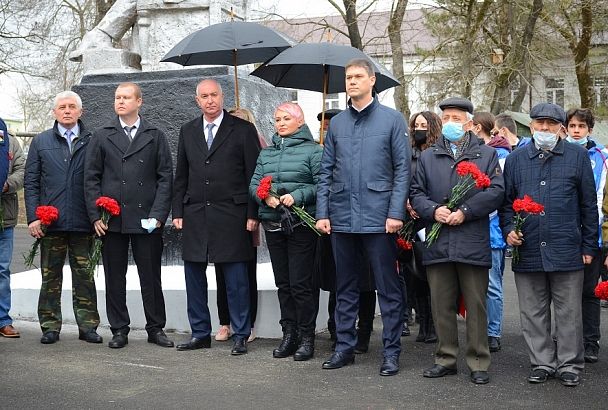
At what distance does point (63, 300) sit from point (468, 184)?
157 inches

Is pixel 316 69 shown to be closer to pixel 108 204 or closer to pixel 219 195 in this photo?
pixel 219 195

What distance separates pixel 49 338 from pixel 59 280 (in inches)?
18.8

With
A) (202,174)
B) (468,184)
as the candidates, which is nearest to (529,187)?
(468,184)

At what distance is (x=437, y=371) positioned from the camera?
6.00 m

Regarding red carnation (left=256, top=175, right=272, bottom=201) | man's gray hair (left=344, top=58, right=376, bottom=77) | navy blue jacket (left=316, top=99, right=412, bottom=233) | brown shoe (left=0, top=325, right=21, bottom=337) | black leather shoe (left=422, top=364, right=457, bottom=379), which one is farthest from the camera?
brown shoe (left=0, top=325, right=21, bottom=337)

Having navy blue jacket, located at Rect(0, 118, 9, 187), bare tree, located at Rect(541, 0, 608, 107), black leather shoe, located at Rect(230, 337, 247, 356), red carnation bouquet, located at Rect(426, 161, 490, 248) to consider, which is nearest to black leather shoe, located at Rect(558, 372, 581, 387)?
red carnation bouquet, located at Rect(426, 161, 490, 248)

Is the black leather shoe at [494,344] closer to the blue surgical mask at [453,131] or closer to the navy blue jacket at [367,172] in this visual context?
the navy blue jacket at [367,172]

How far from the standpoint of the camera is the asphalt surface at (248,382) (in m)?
5.33

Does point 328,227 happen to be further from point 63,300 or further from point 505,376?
point 63,300

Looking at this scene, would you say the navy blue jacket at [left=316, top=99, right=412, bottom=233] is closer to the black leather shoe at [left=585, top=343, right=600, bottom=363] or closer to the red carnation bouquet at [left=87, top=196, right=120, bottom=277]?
the red carnation bouquet at [left=87, top=196, right=120, bottom=277]

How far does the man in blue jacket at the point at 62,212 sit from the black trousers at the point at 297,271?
1.58 metres

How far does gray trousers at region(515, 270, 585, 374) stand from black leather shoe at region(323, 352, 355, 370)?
4.08 ft

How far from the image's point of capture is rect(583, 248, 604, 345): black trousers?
21.8ft

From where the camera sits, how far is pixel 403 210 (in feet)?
19.9
